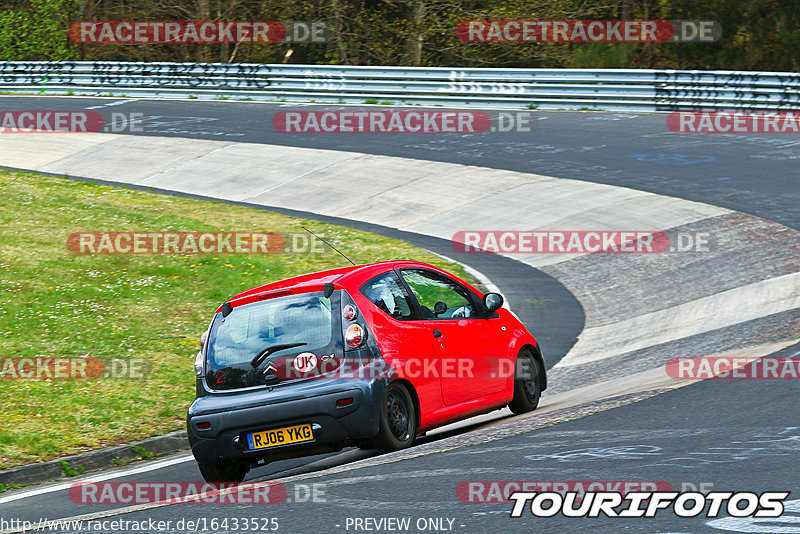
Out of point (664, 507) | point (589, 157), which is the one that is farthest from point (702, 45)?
point (664, 507)

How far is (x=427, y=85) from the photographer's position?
28.5 m

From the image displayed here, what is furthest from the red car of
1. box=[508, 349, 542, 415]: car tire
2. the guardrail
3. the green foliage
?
the green foliage

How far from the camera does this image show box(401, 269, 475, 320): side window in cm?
870

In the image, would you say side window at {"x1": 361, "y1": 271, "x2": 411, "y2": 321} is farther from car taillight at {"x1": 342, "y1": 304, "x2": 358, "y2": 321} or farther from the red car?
car taillight at {"x1": 342, "y1": 304, "x2": 358, "y2": 321}

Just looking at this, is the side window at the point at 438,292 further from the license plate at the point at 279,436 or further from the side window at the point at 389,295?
the license plate at the point at 279,436

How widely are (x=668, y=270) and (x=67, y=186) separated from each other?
1373 cm

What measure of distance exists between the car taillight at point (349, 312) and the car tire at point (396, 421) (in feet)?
1.87

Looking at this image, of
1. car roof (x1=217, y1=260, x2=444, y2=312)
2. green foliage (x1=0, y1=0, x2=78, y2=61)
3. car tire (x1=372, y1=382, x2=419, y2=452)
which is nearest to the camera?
car tire (x1=372, y1=382, x2=419, y2=452)

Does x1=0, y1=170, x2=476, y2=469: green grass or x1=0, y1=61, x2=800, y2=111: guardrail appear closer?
x1=0, y1=170, x2=476, y2=469: green grass

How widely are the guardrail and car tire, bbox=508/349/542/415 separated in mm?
15991

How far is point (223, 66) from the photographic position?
32.9 m

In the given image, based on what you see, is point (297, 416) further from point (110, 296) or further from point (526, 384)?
point (110, 296)

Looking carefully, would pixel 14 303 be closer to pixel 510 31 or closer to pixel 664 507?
pixel 664 507

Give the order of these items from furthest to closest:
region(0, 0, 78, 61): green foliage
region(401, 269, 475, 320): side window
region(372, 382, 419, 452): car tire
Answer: region(0, 0, 78, 61): green foliage
region(401, 269, 475, 320): side window
region(372, 382, 419, 452): car tire
